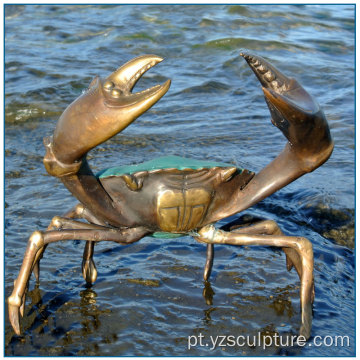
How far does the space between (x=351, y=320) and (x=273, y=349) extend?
819mm

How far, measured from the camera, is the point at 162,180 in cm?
440

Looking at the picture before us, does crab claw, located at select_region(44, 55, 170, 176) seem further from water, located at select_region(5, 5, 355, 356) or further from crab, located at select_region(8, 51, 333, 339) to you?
water, located at select_region(5, 5, 355, 356)

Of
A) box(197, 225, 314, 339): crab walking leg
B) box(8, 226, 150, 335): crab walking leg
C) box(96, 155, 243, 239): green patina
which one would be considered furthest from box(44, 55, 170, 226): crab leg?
box(197, 225, 314, 339): crab walking leg

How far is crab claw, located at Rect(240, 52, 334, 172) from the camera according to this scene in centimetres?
416

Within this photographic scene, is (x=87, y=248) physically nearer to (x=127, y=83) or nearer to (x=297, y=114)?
(x=127, y=83)

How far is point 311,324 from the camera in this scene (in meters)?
4.81

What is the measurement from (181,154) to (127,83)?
4830mm

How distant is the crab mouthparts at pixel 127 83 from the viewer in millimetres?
3801

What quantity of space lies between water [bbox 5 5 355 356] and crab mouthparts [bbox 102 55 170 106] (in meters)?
1.90

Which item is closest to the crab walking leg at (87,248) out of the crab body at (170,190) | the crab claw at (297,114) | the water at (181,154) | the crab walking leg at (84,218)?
the crab walking leg at (84,218)

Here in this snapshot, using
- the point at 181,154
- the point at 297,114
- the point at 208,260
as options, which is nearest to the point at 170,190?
the point at 297,114

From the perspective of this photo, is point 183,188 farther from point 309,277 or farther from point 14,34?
point 14,34

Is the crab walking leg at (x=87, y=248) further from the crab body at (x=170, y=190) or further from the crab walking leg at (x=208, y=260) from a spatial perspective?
the crab walking leg at (x=208, y=260)

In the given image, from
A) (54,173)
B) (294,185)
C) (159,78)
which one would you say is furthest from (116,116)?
(159,78)
